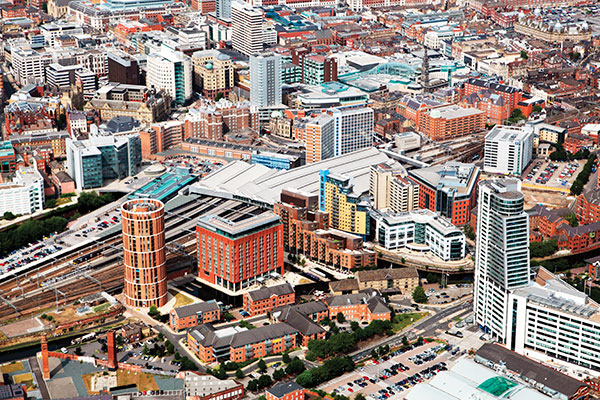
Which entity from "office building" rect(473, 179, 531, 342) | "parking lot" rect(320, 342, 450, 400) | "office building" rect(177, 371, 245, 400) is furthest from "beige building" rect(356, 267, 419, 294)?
"office building" rect(177, 371, 245, 400)

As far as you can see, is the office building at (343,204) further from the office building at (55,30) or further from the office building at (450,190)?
the office building at (55,30)

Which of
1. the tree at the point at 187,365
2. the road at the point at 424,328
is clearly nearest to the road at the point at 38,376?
the tree at the point at 187,365

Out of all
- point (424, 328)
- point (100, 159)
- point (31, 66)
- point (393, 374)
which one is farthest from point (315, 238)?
point (31, 66)

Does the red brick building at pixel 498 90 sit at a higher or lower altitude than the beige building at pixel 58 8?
lower

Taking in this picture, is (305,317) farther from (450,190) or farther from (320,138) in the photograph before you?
(320,138)

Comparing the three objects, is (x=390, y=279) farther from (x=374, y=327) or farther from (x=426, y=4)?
(x=426, y=4)

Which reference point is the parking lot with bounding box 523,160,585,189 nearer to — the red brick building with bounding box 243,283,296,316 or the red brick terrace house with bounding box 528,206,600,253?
the red brick terrace house with bounding box 528,206,600,253
